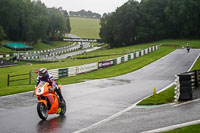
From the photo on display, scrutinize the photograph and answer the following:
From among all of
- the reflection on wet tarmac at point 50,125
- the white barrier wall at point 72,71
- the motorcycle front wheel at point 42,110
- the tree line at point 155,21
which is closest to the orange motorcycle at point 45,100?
the motorcycle front wheel at point 42,110

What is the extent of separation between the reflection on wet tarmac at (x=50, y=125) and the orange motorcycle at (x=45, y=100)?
0.30 m

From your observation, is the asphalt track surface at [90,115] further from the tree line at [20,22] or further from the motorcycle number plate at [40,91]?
the tree line at [20,22]

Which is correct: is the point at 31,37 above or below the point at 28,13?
below

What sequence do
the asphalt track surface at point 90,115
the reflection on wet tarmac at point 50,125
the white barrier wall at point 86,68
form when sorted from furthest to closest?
the white barrier wall at point 86,68
the asphalt track surface at point 90,115
the reflection on wet tarmac at point 50,125

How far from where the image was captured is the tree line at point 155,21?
328 ft

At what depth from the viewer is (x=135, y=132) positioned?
33.0 feet

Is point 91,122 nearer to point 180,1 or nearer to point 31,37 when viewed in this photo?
point 180,1

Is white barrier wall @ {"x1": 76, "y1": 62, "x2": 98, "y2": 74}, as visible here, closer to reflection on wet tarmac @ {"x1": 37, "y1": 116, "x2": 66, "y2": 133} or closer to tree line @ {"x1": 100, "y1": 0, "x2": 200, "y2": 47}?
reflection on wet tarmac @ {"x1": 37, "y1": 116, "x2": 66, "y2": 133}

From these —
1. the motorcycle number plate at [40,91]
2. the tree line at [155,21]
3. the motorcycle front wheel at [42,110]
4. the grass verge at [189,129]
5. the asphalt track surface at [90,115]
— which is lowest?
the asphalt track surface at [90,115]

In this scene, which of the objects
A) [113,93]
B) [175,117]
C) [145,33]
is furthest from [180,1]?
[175,117]

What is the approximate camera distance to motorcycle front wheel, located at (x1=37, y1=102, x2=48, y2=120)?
11.7 metres

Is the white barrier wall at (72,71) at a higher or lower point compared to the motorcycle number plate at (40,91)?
lower

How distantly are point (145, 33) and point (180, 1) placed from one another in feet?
52.3

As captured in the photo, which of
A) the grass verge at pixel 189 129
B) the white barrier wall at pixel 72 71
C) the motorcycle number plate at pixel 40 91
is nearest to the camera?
the grass verge at pixel 189 129
